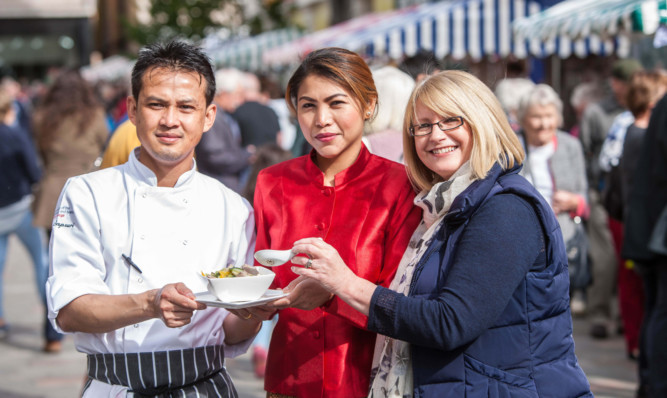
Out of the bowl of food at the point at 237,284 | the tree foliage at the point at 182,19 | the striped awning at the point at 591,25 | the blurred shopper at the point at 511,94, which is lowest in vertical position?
the bowl of food at the point at 237,284

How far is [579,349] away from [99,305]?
5181 mm

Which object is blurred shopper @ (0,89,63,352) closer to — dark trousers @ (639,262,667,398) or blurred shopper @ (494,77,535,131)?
blurred shopper @ (494,77,535,131)

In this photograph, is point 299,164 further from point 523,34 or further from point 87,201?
point 523,34

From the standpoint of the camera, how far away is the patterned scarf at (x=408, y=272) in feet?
7.69

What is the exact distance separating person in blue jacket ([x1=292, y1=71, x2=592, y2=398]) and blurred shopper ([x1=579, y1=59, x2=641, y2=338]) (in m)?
4.99

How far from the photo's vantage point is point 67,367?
20.7 ft

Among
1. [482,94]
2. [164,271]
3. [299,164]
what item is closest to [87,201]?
[164,271]

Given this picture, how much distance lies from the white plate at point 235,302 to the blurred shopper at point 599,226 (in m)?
5.32

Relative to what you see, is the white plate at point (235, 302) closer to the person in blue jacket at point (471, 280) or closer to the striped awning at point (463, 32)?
the person in blue jacket at point (471, 280)

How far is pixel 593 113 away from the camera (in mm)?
7242

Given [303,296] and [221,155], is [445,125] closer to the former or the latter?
[303,296]

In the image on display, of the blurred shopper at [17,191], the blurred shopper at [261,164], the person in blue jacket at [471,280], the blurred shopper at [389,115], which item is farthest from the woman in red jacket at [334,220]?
the blurred shopper at [17,191]

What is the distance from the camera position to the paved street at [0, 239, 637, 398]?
5652 millimetres

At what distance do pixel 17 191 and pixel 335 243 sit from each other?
544cm
